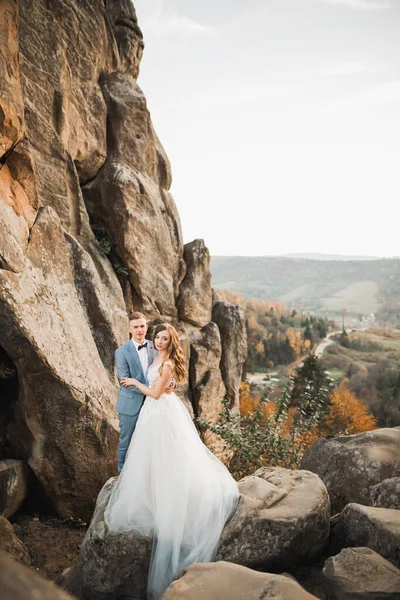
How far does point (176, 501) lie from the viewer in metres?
5.68

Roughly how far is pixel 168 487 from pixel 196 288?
606 inches

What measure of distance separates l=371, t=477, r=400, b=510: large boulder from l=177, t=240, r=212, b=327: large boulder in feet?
47.2

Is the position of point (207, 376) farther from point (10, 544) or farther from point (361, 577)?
point (361, 577)

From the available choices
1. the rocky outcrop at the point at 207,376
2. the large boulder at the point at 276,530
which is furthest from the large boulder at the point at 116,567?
the rocky outcrop at the point at 207,376

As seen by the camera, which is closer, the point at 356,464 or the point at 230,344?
the point at 356,464

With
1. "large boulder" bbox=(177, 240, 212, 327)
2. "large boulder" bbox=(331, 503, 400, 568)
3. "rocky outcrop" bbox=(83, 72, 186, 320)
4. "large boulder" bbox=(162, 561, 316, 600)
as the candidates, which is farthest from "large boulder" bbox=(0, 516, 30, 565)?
"large boulder" bbox=(177, 240, 212, 327)

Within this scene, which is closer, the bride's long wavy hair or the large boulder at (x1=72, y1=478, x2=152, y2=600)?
the large boulder at (x1=72, y1=478, x2=152, y2=600)

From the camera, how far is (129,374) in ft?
22.9

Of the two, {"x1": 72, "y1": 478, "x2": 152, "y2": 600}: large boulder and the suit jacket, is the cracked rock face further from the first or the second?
{"x1": 72, "y1": 478, "x2": 152, "y2": 600}: large boulder

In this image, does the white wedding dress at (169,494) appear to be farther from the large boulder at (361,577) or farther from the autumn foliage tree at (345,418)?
the autumn foliage tree at (345,418)

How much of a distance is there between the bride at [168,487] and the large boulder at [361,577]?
170cm

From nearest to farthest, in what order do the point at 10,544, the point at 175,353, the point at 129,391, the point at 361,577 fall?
the point at 361,577, the point at 175,353, the point at 10,544, the point at 129,391

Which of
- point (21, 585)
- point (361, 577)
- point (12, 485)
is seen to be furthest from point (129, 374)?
point (21, 585)

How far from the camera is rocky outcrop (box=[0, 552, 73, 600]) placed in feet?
4.66
